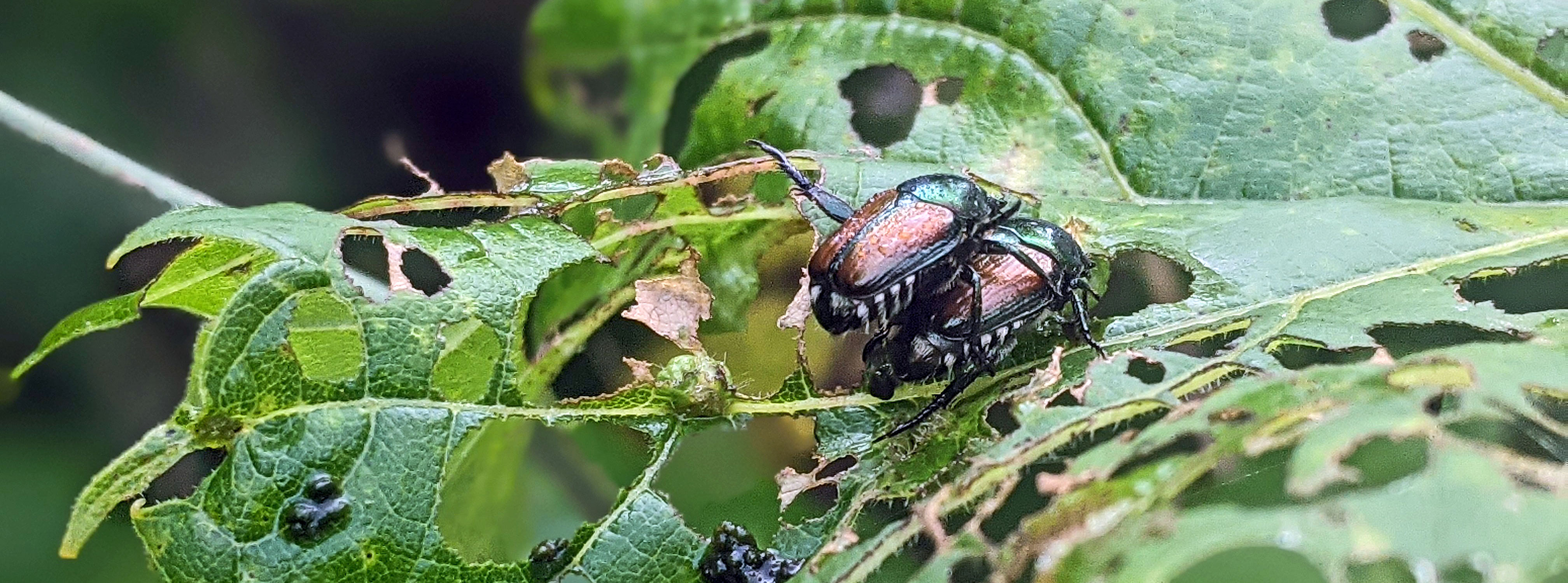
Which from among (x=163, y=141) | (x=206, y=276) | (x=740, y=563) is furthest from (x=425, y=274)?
(x=163, y=141)

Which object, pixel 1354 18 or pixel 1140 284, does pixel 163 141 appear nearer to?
pixel 1140 284

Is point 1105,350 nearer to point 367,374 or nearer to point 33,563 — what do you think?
point 367,374

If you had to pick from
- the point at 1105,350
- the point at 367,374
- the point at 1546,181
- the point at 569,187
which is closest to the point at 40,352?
the point at 367,374

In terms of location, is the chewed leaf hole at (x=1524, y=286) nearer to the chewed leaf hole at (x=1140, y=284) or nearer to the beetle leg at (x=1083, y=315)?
the chewed leaf hole at (x=1140, y=284)

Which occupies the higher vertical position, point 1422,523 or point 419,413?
point 419,413

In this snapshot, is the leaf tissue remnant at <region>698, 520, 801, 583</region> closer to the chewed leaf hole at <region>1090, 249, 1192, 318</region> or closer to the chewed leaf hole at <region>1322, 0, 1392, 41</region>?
the chewed leaf hole at <region>1090, 249, 1192, 318</region>

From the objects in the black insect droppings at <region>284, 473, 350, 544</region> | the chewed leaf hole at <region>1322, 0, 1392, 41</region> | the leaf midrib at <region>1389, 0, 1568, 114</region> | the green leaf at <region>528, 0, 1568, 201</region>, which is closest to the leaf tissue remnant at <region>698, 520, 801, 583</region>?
the black insect droppings at <region>284, 473, 350, 544</region>
